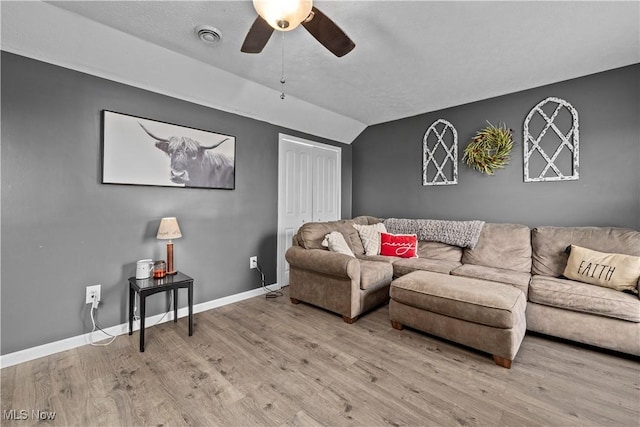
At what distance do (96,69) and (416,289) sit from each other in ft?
10.4

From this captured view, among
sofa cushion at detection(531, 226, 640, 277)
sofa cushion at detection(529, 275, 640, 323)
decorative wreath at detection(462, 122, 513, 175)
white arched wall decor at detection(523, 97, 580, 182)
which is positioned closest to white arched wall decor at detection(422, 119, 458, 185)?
decorative wreath at detection(462, 122, 513, 175)

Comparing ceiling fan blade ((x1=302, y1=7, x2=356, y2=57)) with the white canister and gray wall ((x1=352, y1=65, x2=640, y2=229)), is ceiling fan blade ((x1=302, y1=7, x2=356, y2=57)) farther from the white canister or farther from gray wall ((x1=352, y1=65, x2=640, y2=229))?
gray wall ((x1=352, y1=65, x2=640, y2=229))

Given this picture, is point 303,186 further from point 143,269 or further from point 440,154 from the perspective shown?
point 143,269

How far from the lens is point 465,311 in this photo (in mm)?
1987

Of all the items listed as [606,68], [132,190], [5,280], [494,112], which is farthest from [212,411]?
[606,68]

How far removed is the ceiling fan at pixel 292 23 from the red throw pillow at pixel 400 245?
2.33 m

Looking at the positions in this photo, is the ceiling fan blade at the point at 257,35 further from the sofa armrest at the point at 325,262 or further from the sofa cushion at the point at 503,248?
the sofa cushion at the point at 503,248

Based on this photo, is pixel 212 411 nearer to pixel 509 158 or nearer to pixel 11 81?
pixel 11 81

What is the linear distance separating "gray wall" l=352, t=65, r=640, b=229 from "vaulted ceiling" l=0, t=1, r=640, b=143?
207 mm

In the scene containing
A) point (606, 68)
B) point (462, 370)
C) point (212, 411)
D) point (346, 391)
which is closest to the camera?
point (212, 411)

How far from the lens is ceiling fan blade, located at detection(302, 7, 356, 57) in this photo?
144 cm

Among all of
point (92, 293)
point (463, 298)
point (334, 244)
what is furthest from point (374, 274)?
point (92, 293)

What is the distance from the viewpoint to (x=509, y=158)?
3150 millimetres

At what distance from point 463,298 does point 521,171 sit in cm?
199
